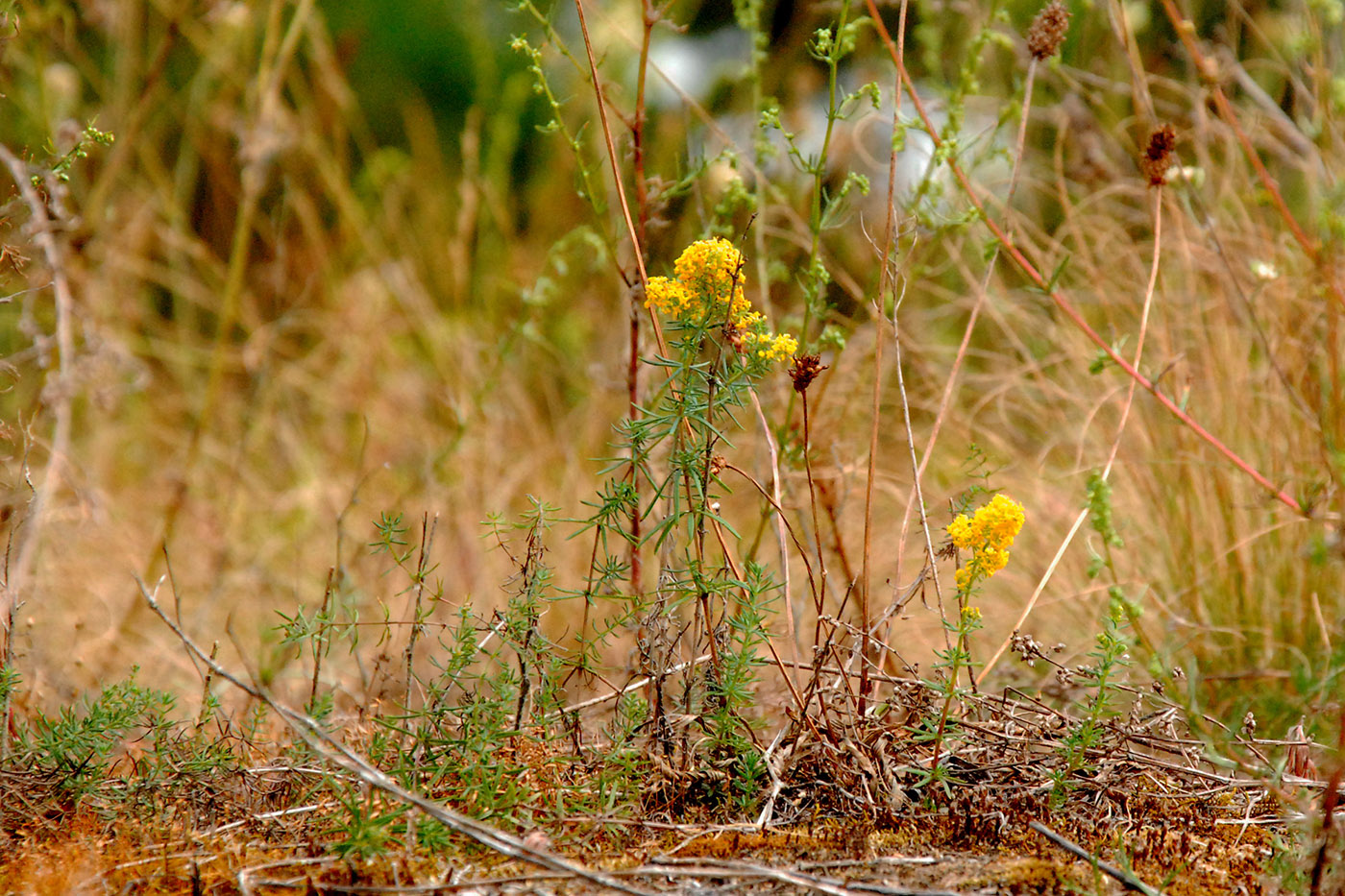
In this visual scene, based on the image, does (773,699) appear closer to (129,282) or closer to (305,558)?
(305,558)

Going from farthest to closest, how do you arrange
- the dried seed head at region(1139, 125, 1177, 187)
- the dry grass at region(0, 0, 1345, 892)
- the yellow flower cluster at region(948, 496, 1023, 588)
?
the dry grass at region(0, 0, 1345, 892)
the dried seed head at region(1139, 125, 1177, 187)
the yellow flower cluster at region(948, 496, 1023, 588)

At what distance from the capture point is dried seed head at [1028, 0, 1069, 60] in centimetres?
169

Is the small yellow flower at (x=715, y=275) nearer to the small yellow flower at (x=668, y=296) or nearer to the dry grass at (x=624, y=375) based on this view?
the small yellow flower at (x=668, y=296)

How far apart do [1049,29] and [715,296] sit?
0.79 metres

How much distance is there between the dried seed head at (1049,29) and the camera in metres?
1.69

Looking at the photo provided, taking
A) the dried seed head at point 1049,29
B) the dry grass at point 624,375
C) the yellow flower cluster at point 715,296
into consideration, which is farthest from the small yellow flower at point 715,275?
the dried seed head at point 1049,29

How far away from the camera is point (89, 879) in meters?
1.19

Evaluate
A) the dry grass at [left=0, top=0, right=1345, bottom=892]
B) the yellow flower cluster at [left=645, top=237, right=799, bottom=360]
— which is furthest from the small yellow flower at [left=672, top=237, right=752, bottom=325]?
the dry grass at [left=0, top=0, right=1345, bottom=892]

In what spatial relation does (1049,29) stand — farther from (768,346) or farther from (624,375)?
(624,375)

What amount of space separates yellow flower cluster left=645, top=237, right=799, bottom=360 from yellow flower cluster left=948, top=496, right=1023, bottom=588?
297 millimetres

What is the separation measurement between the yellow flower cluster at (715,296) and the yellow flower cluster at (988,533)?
0.30 meters

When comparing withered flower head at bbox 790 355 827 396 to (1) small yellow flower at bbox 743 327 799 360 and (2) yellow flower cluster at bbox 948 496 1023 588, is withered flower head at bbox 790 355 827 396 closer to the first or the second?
(1) small yellow flower at bbox 743 327 799 360

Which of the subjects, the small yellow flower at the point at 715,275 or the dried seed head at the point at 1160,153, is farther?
the dried seed head at the point at 1160,153

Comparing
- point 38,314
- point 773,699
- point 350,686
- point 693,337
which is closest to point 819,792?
point 773,699
